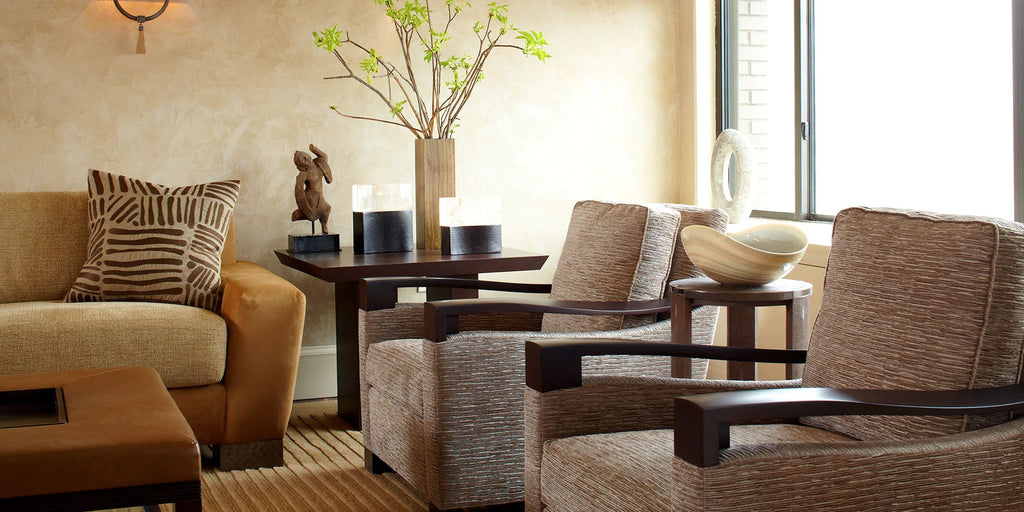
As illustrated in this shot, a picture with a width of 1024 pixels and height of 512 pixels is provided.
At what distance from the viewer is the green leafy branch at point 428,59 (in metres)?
3.69

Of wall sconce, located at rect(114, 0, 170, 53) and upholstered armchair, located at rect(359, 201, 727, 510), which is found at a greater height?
wall sconce, located at rect(114, 0, 170, 53)

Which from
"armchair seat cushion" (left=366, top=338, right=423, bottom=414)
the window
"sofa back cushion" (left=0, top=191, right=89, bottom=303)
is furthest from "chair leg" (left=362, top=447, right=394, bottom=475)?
the window

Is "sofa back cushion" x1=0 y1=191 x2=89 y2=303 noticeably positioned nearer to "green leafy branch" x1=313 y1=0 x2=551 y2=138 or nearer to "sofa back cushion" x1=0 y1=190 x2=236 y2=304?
Answer: "sofa back cushion" x1=0 y1=190 x2=236 y2=304

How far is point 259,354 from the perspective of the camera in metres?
2.91

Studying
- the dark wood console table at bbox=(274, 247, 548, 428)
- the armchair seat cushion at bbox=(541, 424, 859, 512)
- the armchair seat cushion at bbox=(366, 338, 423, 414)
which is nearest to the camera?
the armchair seat cushion at bbox=(541, 424, 859, 512)

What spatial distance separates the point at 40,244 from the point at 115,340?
0.77 m

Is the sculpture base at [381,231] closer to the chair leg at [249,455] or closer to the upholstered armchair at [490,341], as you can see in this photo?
the upholstered armchair at [490,341]

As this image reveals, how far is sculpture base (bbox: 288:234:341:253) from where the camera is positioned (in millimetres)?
3598

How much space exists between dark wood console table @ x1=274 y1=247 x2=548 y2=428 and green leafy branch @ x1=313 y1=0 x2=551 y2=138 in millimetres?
562

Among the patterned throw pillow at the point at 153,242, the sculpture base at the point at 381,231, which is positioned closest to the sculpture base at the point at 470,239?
the sculpture base at the point at 381,231

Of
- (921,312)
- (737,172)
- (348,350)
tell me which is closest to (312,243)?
(348,350)

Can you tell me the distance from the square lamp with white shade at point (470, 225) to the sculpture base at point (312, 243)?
1.45 ft

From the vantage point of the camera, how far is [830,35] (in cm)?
385

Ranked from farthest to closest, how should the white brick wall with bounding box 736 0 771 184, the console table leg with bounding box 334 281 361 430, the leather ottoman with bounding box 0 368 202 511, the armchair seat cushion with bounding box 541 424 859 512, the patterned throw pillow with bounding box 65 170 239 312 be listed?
the white brick wall with bounding box 736 0 771 184
the console table leg with bounding box 334 281 361 430
the patterned throw pillow with bounding box 65 170 239 312
the leather ottoman with bounding box 0 368 202 511
the armchair seat cushion with bounding box 541 424 859 512
